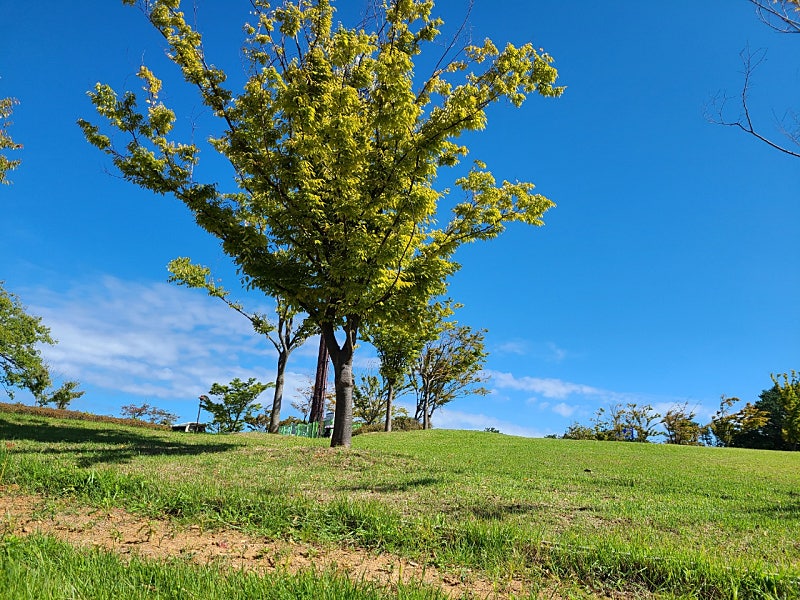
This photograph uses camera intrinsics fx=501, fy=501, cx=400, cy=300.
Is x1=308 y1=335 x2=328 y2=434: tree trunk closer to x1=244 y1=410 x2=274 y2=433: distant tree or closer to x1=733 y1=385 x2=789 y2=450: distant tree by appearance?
x1=244 y1=410 x2=274 y2=433: distant tree

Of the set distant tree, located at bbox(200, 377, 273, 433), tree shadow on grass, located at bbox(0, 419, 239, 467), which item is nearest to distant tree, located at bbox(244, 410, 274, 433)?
distant tree, located at bbox(200, 377, 273, 433)

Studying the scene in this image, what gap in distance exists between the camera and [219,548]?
15.6 feet

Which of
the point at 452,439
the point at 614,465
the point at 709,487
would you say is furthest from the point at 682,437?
the point at 709,487

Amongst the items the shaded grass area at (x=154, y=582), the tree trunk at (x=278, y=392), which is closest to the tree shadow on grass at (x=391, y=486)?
the shaded grass area at (x=154, y=582)

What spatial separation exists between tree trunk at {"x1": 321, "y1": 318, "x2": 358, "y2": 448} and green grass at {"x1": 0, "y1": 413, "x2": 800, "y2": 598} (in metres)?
1.07

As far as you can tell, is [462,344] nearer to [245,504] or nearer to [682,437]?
[682,437]

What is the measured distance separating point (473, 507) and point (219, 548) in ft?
10.8

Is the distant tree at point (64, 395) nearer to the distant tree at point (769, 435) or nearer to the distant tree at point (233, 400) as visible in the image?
the distant tree at point (233, 400)

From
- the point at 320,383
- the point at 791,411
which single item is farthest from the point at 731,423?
the point at 320,383

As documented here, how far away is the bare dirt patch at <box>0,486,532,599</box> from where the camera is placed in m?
4.09

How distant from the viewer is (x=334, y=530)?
17.3ft

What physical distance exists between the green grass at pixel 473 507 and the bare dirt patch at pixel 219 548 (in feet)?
0.72

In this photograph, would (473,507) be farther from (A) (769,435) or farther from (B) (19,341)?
(A) (769,435)

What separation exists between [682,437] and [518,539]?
40.4m
